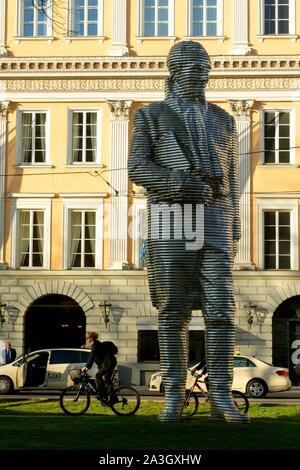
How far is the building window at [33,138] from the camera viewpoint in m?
43.8

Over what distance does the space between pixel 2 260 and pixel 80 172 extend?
186 inches

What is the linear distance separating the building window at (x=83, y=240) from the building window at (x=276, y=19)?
10361 millimetres

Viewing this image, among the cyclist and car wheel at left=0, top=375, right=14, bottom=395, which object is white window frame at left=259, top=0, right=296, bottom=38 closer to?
car wheel at left=0, top=375, right=14, bottom=395

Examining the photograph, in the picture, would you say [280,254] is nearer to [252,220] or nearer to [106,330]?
[252,220]

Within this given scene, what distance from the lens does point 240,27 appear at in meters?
43.2

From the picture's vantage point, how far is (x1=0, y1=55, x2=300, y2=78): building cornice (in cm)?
4288

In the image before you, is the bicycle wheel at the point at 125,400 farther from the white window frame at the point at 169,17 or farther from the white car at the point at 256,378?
the white window frame at the point at 169,17

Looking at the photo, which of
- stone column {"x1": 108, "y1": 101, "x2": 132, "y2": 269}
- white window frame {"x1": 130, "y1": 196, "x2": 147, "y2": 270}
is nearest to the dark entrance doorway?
stone column {"x1": 108, "y1": 101, "x2": 132, "y2": 269}

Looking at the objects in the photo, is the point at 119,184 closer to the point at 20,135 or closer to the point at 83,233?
the point at 83,233

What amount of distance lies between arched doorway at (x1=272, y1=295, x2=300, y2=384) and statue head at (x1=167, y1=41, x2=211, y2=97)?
27644mm

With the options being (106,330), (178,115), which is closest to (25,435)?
(178,115)

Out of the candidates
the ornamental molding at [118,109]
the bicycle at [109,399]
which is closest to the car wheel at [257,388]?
the bicycle at [109,399]

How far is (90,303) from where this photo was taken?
42.7m

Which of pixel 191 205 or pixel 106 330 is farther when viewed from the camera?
pixel 106 330
